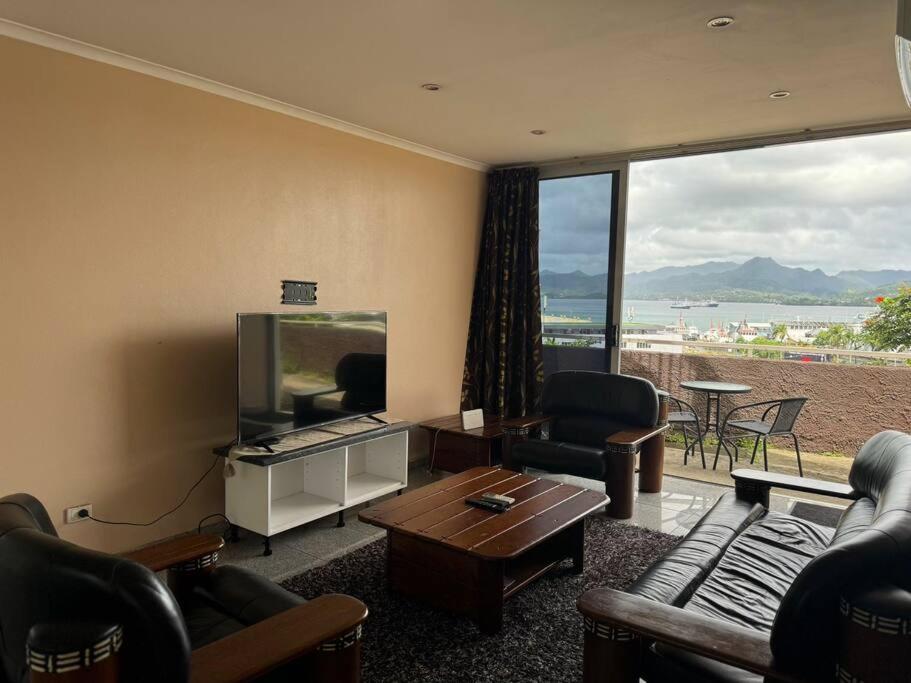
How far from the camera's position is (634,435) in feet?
13.5

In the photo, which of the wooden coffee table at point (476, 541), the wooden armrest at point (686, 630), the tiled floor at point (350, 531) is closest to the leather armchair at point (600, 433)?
the tiled floor at point (350, 531)

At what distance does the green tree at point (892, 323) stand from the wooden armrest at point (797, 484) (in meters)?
3.17

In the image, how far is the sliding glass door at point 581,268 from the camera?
5246mm

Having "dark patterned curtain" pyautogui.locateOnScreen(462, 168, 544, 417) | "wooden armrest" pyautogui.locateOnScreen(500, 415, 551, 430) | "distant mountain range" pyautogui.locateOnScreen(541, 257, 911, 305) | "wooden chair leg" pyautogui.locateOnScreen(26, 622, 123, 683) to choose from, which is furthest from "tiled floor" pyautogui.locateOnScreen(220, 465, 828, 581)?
"wooden chair leg" pyautogui.locateOnScreen(26, 622, 123, 683)

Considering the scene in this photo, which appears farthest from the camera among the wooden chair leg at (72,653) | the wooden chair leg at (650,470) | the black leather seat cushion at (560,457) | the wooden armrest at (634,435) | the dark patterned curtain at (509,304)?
the dark patterned curtain at (509,304)

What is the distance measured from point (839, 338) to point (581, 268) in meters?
2.59

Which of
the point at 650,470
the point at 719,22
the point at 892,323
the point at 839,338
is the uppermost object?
the point at 719,22

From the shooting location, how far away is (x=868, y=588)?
1437mm

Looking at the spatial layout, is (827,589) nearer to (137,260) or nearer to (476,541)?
(476,541)

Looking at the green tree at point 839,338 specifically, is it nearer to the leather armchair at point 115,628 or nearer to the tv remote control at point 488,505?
the tv remote control at point 488,505

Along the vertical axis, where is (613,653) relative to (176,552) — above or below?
below

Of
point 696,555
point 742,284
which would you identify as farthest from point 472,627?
point 742,284

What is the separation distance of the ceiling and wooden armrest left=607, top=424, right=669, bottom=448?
6.77ft

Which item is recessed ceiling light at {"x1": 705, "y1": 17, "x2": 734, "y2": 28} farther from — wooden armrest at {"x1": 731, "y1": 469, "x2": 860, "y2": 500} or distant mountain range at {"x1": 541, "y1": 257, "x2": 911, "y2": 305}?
distant mountain range at {"x1": 541, "y1": 257, "x2": 911, "y2": 305}
